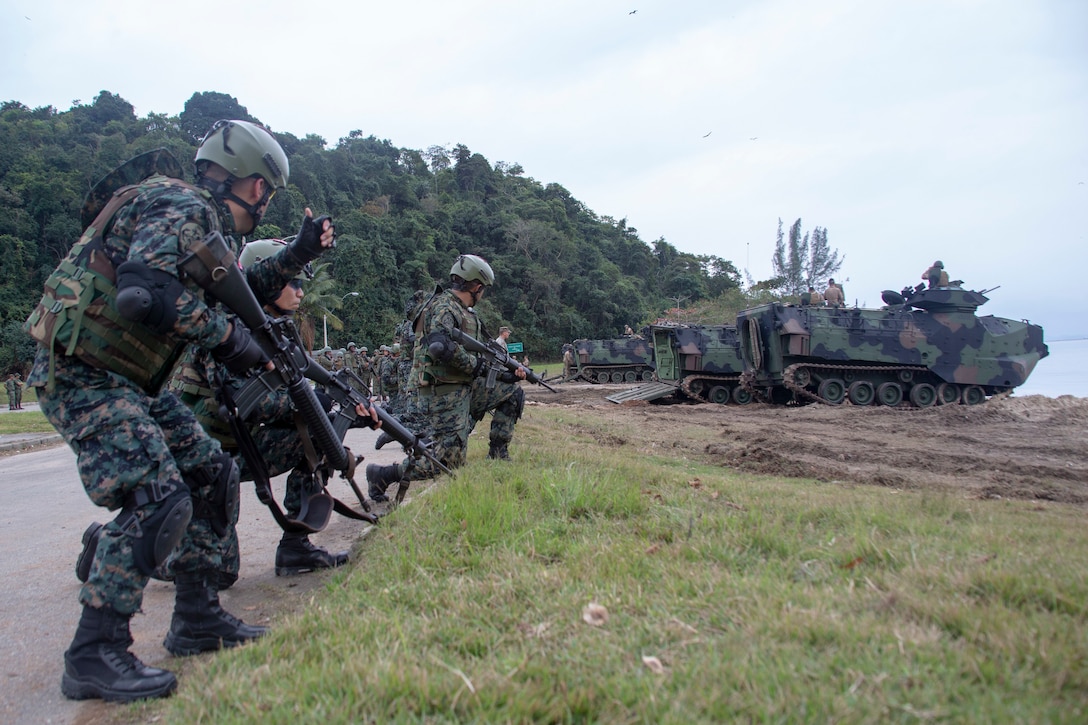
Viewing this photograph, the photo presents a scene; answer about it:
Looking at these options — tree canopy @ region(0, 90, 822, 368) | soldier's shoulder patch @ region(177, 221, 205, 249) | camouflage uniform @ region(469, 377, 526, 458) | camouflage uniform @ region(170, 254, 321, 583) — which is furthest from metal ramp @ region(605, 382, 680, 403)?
tree canopy @ region(0, 90, 822, 368)

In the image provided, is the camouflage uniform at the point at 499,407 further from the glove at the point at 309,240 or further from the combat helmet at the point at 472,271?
the glove at the point at 309,240

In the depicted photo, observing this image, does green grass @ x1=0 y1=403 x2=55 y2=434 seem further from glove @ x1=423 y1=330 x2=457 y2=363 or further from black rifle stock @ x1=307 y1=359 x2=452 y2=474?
black rifle stock @ x1=307 y1=359 x2=452 y2=474

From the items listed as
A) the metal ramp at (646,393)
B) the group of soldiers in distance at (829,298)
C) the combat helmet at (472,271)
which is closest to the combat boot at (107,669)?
the combat helmet at (472,271)

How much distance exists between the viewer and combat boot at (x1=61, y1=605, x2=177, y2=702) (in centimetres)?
245

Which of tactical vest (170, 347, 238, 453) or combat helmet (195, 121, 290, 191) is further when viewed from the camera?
tactical vest (170, 347, 238, 453)

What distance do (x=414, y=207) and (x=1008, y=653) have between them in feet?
240

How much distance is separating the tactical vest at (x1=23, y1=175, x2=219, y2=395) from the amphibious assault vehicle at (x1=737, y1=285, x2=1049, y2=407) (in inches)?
634

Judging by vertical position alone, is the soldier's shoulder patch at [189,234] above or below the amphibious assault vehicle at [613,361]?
above

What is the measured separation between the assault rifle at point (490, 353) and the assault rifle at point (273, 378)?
1.63 meters

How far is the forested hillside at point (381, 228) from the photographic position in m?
48.2

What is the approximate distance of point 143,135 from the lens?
63.4 meters

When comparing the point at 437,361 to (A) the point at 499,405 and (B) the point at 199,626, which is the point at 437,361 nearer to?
(A) the point at 499,405

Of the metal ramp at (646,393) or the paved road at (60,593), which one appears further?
the metal ramp at (646,393)

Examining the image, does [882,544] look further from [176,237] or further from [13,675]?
[13,675]
